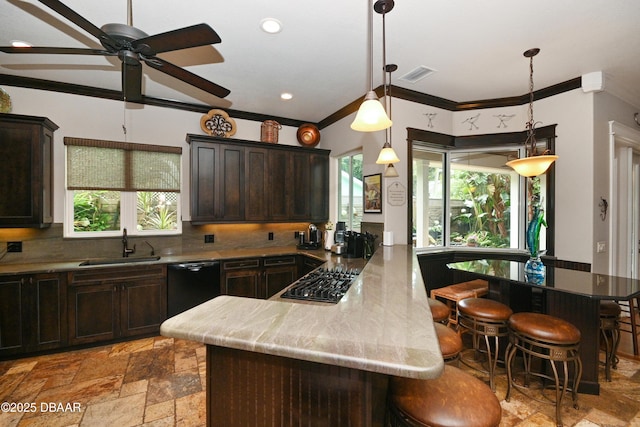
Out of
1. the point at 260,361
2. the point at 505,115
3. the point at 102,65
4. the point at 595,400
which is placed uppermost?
the point at 102,65

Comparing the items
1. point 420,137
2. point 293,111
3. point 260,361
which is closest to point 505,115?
point 420,137

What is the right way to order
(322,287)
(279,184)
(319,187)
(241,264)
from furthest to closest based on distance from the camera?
(319,187) < (279,184) < (241,264) < (322,287)

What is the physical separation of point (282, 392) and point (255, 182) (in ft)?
11.2

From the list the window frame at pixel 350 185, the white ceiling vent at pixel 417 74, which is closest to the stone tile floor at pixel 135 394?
the window frame at pixel 350 185

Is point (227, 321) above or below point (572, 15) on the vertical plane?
below

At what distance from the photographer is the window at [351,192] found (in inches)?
171

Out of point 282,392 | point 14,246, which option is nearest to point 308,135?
point 14,246

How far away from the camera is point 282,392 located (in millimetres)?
1035

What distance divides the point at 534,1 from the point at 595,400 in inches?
122

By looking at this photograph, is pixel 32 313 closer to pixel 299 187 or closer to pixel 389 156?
pixel 299 187

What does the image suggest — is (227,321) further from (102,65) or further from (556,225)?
(556,225)

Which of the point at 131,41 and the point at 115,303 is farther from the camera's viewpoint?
the point at 115,303

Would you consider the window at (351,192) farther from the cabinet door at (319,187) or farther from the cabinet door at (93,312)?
the cabinet door at (93,312)

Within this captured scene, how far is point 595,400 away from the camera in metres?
2.18
